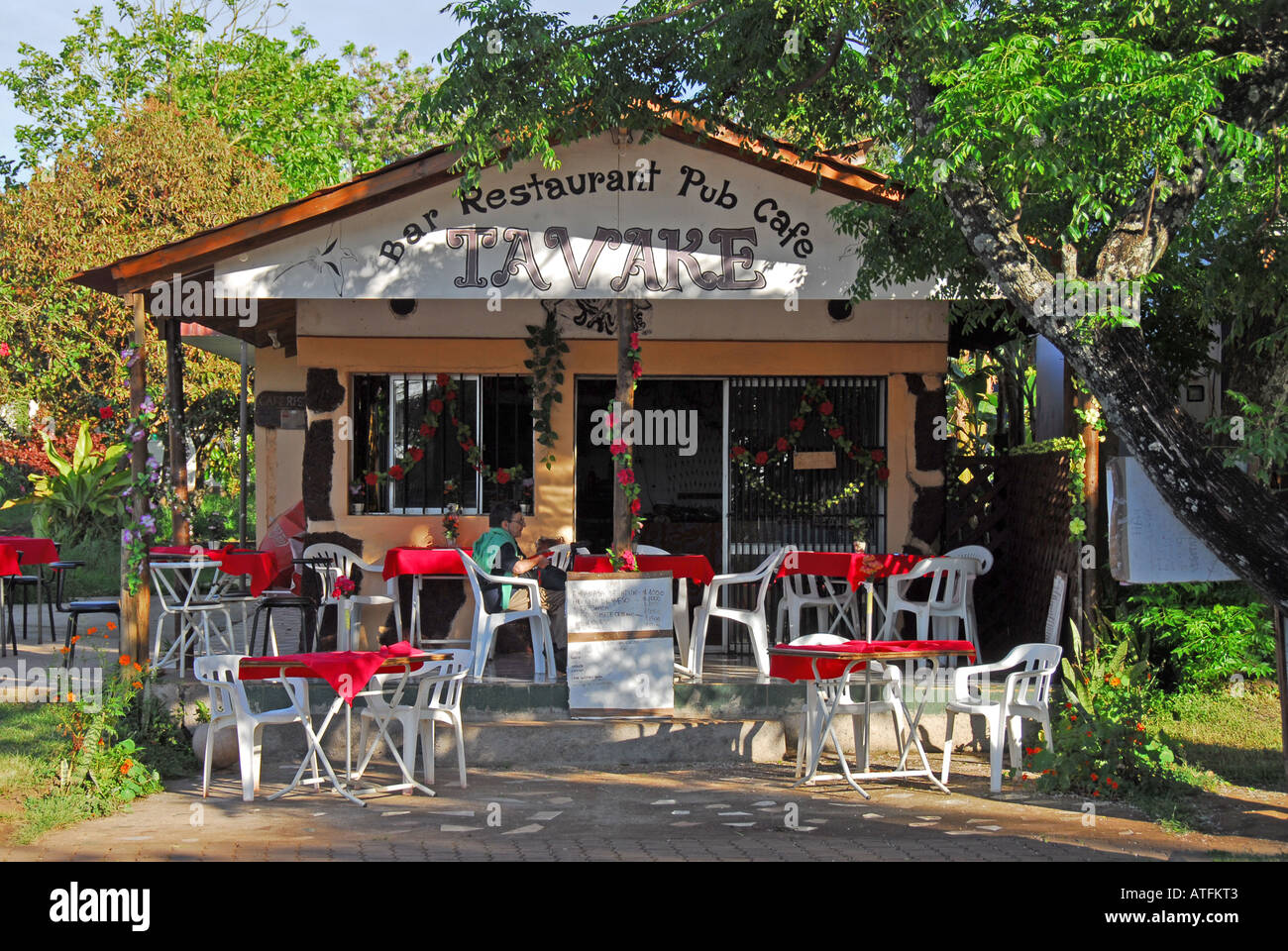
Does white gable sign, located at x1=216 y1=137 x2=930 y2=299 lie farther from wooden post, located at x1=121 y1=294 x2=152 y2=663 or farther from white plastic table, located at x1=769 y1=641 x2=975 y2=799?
white plastic table, located at x1=769 y1=641 x2=975 y2=799

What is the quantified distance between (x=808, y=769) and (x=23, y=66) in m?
21.8

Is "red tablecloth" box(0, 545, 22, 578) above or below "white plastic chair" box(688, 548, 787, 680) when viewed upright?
above

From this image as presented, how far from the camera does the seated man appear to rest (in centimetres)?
847

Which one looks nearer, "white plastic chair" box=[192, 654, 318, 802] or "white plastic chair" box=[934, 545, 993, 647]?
"white plastic chair" box=[192, 654, 318, 802]

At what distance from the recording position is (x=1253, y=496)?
18.9 ft

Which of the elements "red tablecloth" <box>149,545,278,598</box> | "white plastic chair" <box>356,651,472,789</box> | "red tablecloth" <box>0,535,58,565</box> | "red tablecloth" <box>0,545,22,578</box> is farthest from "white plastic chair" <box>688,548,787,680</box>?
"red tablecloth" <box>0,535,58,565</box>

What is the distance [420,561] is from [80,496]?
11.0 meters

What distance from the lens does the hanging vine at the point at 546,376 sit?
33.3ft

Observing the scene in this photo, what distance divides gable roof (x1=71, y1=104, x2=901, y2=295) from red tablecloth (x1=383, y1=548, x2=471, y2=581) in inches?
94.7

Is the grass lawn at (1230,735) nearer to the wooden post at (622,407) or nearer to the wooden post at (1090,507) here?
the wooden post at (1090,507)

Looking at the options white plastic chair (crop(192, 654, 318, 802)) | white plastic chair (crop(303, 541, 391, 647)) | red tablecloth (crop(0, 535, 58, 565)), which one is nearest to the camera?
white plastic chair (crop(192, 654, 318, 802))

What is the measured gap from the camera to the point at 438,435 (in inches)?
410

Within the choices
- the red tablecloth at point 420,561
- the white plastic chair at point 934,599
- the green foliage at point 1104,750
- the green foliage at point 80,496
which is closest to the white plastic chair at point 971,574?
the white plastic chair at point 934,599

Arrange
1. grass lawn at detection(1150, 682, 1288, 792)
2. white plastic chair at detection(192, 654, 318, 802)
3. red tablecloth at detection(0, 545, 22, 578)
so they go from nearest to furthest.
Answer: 1. white plastic chair at detection(192, 654, 318, 802)
2. grass lawn at detection(1150, 682, 1288, 792)
3. red tablecloth at detection(0, 545, 22, 578)
